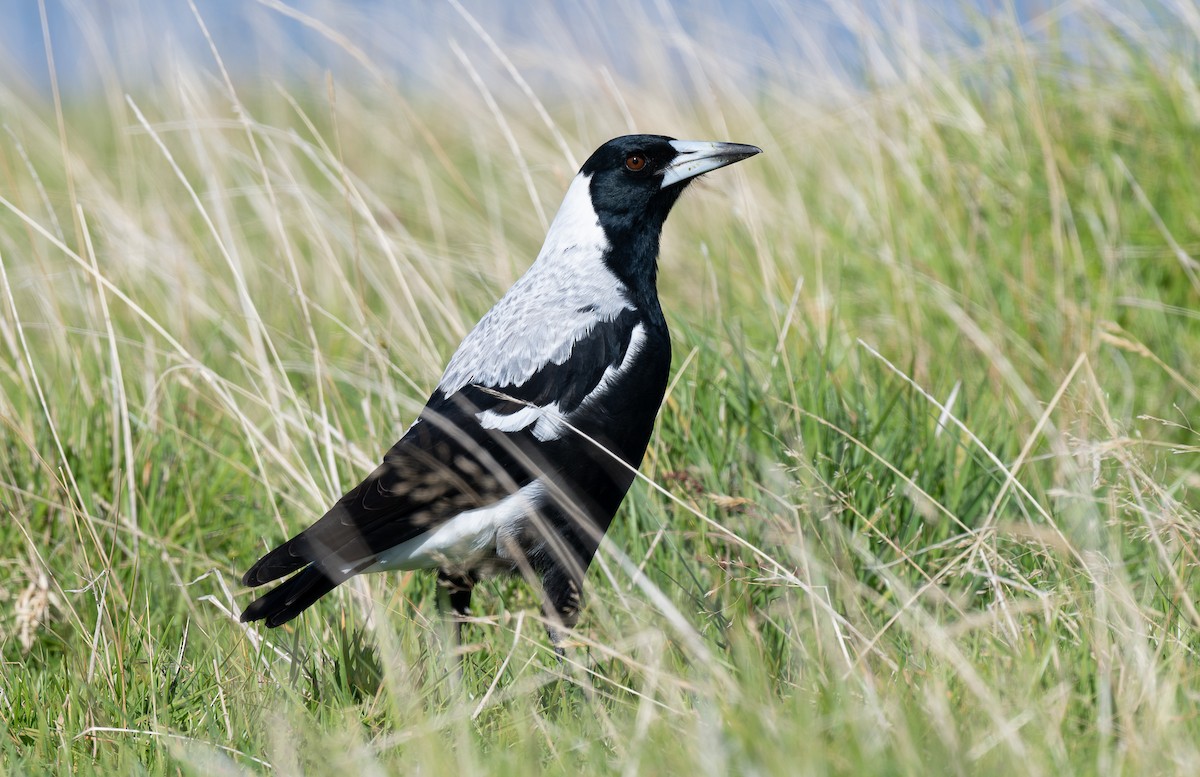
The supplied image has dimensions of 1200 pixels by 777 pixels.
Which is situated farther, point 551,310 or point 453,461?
point 551,310

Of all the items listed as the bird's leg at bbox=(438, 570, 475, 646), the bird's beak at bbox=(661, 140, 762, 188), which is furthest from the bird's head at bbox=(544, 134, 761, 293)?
the bird's leg at bbox=(438, 570, 475, 646)

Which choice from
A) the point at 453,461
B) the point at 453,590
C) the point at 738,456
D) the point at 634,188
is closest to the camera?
the point at 453,461

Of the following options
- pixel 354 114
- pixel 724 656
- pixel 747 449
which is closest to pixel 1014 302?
pixel 747 449

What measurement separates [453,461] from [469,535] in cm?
17

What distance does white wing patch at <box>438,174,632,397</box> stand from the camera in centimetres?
295

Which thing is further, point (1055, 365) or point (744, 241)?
point (744, 241)

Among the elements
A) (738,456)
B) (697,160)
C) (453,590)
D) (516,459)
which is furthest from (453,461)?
(697,160)

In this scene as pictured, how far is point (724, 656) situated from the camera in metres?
2.36

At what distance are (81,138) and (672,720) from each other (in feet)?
23.2

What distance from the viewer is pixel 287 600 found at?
99.7 inches

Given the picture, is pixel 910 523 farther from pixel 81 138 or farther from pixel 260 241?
pixel 81 138

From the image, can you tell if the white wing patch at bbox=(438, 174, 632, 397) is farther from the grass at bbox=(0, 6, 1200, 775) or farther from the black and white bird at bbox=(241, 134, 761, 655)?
the grass at bbox=(0, 6, 1200, 775)

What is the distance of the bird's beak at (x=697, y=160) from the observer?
3299 mm

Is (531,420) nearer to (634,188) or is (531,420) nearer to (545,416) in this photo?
(545,416)
